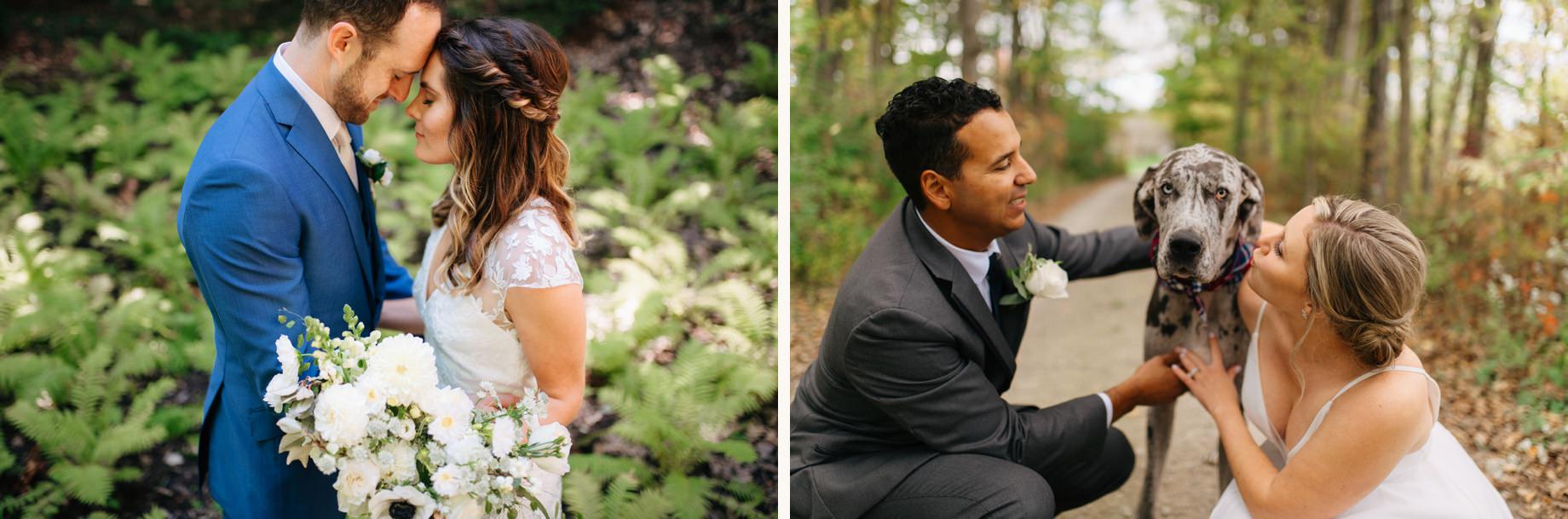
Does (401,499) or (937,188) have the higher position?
(937,188)

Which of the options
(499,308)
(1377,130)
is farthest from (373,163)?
(1377,130)

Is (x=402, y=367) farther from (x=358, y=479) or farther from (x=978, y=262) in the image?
(x=978, y=262)

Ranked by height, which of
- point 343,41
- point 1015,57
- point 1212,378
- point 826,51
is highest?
point 343,41

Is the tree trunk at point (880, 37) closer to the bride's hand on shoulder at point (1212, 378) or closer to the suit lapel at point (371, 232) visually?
the bride's hand on shoulder at point (1212, 378)

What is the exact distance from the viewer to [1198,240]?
8.63 feet

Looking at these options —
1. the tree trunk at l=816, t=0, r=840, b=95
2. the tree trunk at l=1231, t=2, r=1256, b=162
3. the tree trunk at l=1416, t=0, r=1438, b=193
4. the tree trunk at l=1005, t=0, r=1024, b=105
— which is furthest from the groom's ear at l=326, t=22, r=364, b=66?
the tree trunk at l=1231, t=2, r=1256, b=162

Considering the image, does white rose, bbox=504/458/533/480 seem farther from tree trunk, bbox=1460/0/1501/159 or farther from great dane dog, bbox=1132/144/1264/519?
tree trunk, bbox=1460/0/1501/159

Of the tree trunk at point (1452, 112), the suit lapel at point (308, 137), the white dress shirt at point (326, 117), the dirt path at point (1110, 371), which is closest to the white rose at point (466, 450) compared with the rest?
the suit lapel at point (308, 137)

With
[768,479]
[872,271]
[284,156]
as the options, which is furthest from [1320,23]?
[284,156]

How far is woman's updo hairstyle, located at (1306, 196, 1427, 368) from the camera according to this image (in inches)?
93.6

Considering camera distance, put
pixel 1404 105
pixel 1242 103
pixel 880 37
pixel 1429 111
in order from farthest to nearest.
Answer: pixel 1242 103 < pixel 880 37 < pixel 1429 111 < pixel 1404 105

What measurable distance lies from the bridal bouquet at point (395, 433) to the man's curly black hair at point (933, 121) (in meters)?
1.49

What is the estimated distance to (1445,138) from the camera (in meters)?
9.16

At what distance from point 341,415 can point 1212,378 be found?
2.46 m
